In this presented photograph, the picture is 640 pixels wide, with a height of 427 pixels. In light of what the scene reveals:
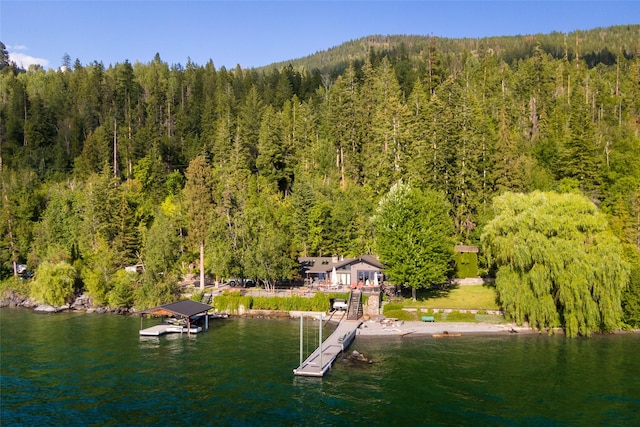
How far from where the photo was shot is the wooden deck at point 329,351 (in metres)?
39.2

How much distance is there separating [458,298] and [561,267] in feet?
48.9

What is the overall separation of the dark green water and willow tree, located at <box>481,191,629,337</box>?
2.58 m

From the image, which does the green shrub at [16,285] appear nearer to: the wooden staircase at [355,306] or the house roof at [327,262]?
the house roof at [327,262]

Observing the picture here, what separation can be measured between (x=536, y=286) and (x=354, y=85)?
62.1 meters

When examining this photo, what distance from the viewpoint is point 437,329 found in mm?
51781

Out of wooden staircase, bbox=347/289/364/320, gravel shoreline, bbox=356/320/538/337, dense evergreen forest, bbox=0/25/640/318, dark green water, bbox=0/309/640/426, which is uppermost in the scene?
dense evergreen forest, bbox=0/25/640/318

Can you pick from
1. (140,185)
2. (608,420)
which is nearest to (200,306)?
(608,420)

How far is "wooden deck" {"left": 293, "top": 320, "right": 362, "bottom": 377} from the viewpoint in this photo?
39.2m

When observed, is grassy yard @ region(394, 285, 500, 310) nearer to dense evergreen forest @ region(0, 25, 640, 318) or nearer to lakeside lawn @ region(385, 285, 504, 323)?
lakeside lawn @ region(385, 285, 504, 323)

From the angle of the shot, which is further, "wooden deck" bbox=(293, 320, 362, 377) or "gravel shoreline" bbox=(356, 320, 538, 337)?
"gravel shoreline" bbox=(356, 320, 538, 337)

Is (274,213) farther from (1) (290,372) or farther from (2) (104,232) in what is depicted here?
(1) (290,372)

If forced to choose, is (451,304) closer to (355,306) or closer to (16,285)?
(355,306)

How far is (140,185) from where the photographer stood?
94375mm

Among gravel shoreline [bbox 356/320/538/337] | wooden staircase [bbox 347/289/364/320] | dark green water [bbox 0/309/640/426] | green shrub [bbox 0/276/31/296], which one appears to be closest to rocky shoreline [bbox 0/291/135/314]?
green shrub [bbox 0/276/31/296]
